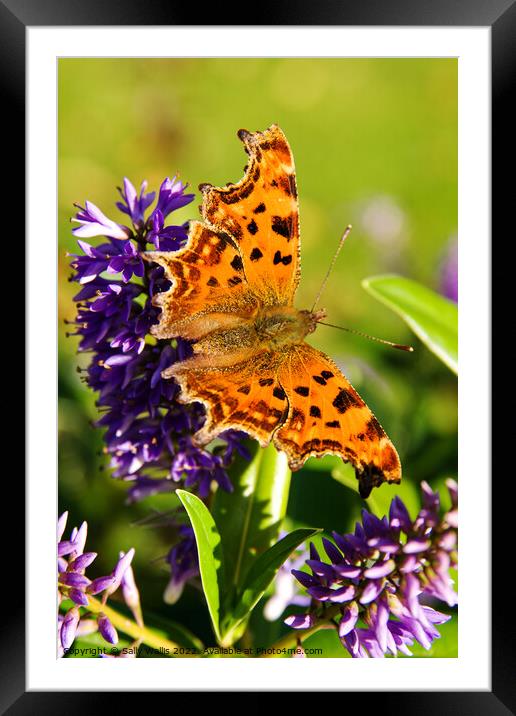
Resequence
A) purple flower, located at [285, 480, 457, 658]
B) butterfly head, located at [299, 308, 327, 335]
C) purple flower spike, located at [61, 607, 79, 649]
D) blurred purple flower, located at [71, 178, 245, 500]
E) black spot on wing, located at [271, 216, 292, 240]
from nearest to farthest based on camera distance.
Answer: purple flower, located at [285, 480, 457, 658] → purple flower spike, located at [61, 607, 79, 649] → blurred purple flower, located at [71, 178, 245, 500] → black spot on wing, located at [271, 216, 292, 240] → butterfly head, located at [299, 308, 327, 335]

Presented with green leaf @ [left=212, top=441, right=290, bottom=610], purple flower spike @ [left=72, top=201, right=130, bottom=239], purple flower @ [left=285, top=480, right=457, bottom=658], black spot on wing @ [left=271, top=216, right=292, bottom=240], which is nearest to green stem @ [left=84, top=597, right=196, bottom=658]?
green leaf @ [left=212, top=441, right=290, bottom=610]

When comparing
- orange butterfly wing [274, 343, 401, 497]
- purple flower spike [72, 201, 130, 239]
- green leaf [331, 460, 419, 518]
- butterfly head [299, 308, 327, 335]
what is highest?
purple flower spike [72, 201, 130, 239]

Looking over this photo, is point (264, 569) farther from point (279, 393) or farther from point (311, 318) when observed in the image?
point (311, 318)

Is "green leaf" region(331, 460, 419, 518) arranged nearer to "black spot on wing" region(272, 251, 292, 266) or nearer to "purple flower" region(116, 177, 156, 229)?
"black spot on wing" region(272, 251, 292, 266)

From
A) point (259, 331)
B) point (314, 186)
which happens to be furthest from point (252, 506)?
point (314, 186)

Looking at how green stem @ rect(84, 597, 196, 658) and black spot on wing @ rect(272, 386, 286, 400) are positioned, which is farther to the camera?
black spot on wing @ rect(272, 386, 286, 400)

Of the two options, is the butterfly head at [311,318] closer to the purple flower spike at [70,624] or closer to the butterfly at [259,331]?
the butterfly at [259,331]
